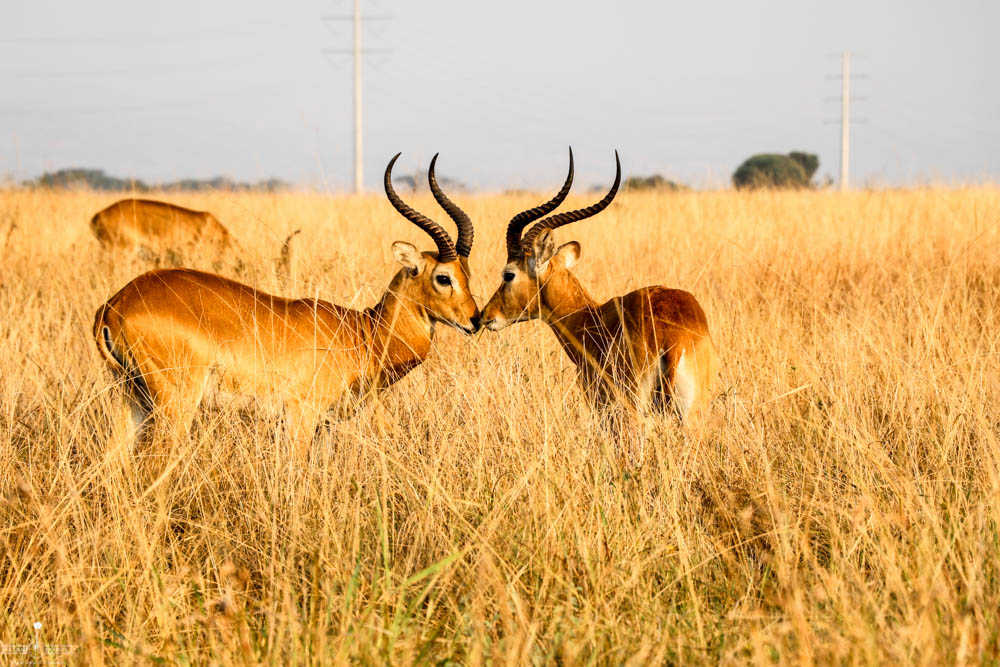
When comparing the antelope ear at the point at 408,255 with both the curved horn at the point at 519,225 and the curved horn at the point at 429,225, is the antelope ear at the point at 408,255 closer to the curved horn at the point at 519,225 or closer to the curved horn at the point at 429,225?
the curved horn at the point at 429,225

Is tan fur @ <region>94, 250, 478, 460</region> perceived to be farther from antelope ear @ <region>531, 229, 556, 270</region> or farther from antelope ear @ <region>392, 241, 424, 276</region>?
antelope ear @ <region>531, 229, 556, 270</region>

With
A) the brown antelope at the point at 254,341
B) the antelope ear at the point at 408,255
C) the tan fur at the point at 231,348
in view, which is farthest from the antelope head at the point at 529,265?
the tan fur at the point at 231,348

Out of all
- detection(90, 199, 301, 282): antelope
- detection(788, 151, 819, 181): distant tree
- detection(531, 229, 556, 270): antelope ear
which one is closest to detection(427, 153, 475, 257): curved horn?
detection(531, 229, 556, 270): antelope ear

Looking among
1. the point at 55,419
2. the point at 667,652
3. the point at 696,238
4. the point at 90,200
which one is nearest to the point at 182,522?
the point at 55,419

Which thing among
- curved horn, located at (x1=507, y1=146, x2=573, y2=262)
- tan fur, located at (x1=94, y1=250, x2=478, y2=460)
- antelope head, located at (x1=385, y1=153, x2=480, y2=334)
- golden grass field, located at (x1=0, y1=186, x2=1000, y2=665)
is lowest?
golden grass field, located at (x1=0, y1=186, x2=1000, y2=665)

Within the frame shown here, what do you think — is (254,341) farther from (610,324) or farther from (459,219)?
(610,324)

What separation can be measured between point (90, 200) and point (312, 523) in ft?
46.5

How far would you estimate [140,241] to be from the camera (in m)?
11.5

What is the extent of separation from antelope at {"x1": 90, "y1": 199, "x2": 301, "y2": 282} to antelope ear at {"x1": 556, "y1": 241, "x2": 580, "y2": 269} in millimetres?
→ 5175

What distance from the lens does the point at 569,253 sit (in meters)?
6.64

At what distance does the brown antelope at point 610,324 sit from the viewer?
5012 millimetres

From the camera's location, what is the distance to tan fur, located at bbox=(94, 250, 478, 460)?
184 inches

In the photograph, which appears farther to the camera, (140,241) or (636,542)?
(140,241)

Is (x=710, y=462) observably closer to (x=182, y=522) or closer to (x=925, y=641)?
(x=925, y=641)
